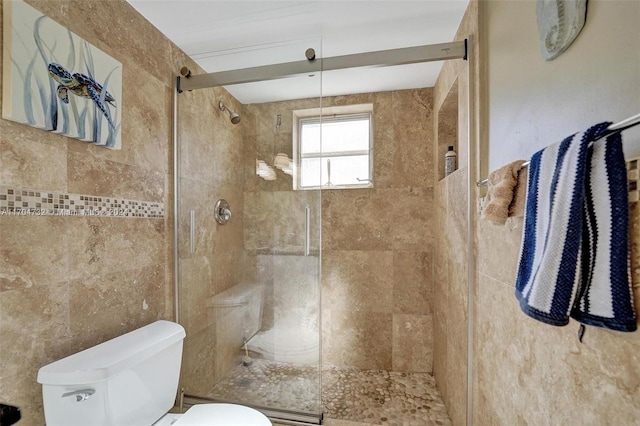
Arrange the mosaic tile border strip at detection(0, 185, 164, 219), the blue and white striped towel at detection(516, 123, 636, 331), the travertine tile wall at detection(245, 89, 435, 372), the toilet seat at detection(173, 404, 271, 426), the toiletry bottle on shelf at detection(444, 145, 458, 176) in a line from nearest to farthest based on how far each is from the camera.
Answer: the blue and white striped towel at detection(516, 123, 636, 331)
the mosaic tile border strip at detection(0, 185, 164, 219)
the toilet seat at detection(173, 404, 271, 426)
the toiletry bottle on shelf at detection(444, 145, 458, 176)
the travertine tile wall at detection(245, 89, 435, 372)

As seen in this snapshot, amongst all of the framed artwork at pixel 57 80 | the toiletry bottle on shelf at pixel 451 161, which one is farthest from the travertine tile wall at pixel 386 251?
the framed artwork at pixel 57 80

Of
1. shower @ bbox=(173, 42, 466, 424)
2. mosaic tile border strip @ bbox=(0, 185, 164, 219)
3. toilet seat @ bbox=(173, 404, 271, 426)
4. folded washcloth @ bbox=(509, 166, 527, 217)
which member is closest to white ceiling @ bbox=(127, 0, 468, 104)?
shower @ bbox=(173, 42, 466, 424)

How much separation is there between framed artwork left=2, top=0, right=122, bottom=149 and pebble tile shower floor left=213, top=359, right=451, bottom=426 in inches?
60.7

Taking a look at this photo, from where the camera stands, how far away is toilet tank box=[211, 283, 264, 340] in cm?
177

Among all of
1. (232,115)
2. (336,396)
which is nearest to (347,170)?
(232,115)

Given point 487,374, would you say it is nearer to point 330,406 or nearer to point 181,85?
point 330,406

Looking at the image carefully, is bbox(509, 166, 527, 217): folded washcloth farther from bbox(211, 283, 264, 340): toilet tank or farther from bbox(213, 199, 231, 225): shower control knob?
bbox(213, 199, 231, 225): shower control knob

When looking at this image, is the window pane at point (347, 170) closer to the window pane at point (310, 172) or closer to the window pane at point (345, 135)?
the window pane at point (345, 135)

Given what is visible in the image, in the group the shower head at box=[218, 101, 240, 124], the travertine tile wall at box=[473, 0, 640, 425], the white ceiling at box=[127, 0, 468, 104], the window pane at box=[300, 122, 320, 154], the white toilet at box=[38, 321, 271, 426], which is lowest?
the white toilet at box=[38, 321, 271, 426]

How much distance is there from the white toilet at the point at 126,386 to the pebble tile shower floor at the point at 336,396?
0.55 meters

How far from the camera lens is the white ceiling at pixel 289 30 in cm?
136

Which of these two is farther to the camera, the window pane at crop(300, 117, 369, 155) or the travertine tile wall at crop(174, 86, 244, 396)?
the window pane at crop(300, 117, 369, 155)

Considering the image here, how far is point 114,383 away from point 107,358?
0.29ft

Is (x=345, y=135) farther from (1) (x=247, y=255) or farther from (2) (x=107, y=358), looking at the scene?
(2) (x=107, y=358)
